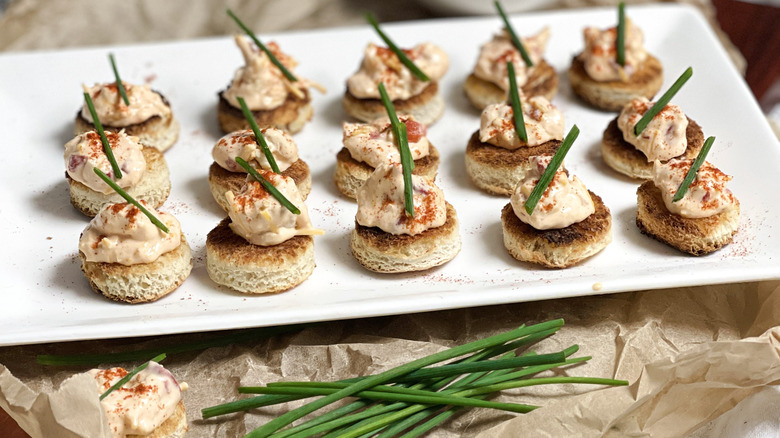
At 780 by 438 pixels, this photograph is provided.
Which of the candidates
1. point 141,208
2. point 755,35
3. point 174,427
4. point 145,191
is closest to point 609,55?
point 755,35

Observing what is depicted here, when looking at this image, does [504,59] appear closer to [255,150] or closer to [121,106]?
[255,150]

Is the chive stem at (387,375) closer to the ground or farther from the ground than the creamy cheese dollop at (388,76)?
closer to the ground

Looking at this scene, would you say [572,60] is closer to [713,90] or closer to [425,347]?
[713,90]

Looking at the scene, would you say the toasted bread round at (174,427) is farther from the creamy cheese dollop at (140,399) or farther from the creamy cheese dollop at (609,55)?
the creamy cheese dollop at (609,55)

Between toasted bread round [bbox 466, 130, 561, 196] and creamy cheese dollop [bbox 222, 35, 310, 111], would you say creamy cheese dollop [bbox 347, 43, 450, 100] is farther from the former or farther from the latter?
toasted bread round [bbox 466, 130, 561, 196]

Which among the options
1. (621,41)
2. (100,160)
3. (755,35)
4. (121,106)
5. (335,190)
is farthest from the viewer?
(755,35)

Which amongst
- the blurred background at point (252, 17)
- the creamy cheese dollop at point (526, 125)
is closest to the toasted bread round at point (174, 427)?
the creamy cheese dollop at point (526, 125)
